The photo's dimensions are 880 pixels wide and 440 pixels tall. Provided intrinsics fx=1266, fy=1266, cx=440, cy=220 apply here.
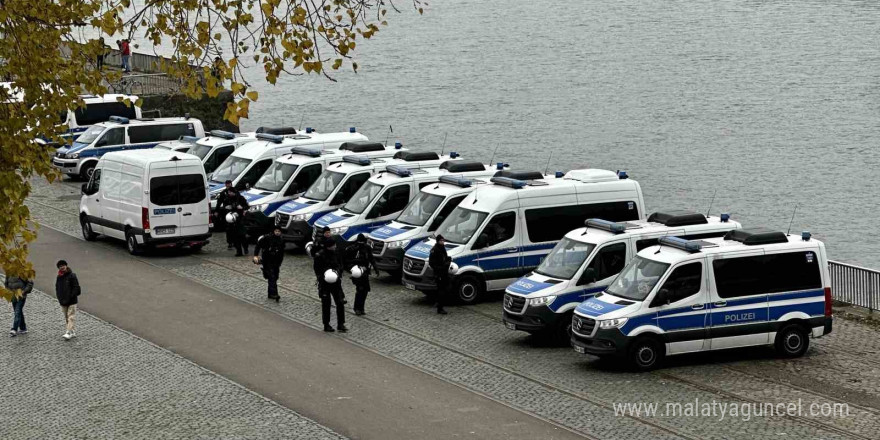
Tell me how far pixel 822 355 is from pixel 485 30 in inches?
2963

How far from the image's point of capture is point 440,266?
2252cm

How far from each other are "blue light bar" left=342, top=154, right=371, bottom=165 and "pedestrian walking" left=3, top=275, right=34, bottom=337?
9.56 metres

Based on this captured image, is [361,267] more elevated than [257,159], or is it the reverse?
Result: [257,159]

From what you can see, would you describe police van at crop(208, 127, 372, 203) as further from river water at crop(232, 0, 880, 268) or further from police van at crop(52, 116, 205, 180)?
river water at crop(232, 0, 880, 268)

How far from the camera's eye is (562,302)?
2053cm

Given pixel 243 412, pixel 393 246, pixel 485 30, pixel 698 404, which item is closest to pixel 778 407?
pixel 698 404

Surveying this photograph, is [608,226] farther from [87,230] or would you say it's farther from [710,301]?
[87,230]

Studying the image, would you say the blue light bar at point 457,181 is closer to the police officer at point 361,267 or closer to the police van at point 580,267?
the police officer at point 361,267

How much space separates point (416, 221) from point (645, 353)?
26.5 feet

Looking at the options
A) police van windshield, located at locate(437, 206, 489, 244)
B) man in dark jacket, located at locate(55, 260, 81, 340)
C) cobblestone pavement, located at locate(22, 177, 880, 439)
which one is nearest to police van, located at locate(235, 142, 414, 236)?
cobblestone pavement, located at locate(22, 177, 880, 439)

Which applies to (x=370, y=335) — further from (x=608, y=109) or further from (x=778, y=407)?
(x=608, y=109)

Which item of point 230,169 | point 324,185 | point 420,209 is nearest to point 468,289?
point 420,209

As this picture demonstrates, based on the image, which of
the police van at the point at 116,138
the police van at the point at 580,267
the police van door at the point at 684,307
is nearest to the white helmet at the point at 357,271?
the police van at the point at 580,267

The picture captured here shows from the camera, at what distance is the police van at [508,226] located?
23656mm
